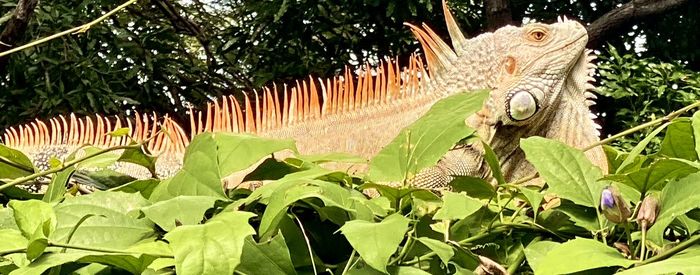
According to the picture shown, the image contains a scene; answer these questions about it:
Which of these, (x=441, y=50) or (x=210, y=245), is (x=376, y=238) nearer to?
(x=210, y=245)

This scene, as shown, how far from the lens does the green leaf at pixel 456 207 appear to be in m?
0.82

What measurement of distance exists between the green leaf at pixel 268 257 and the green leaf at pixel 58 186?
0.84ft

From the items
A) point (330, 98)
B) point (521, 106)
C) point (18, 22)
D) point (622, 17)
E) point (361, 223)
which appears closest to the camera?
point (361, 223)

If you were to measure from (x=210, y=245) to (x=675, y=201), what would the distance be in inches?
14.6

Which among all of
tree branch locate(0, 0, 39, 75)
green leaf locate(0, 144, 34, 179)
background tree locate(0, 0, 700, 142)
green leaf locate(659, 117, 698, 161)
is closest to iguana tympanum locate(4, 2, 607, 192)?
tree branch locate(0, 0, 39, 75)

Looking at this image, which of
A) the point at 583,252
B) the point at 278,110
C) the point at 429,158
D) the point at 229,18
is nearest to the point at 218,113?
the point at 278,110

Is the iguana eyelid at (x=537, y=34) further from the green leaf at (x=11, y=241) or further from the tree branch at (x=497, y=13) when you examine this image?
the tree branch at (x=497, y=13)

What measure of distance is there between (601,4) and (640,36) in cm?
34

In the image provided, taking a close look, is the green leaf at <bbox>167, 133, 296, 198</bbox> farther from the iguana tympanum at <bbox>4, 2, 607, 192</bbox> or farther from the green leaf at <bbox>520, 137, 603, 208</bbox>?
the iguana tympanum at <bbox>4, 2, 607, 192</bbox>

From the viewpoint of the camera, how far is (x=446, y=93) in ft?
9.89

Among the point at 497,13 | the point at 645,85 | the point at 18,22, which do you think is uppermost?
the point at 18,22

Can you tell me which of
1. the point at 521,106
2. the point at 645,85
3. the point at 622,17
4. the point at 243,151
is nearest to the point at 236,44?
the point at 622,17

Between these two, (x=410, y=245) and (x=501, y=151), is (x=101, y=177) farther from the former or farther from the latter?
(x=501, y=151)

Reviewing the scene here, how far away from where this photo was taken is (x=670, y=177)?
851 mm
